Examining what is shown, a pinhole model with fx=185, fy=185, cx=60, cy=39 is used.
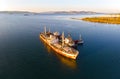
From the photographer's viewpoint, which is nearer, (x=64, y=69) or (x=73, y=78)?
(x=73, y=78)

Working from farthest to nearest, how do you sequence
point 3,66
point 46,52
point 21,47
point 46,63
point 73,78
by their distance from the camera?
point 21,47 < point 46,52 < point 46,63 < point 3,66 < point 73,78

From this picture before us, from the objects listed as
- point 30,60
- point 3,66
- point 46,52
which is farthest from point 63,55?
point 3,66

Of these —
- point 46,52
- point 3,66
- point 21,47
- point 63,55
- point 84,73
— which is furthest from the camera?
point 21,47

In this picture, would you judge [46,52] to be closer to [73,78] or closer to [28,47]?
[28,47]

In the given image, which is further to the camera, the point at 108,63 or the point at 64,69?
the point at 108,63

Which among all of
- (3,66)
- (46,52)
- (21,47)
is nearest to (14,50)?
(21,47)

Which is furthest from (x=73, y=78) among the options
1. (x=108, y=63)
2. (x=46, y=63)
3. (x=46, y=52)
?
(x=46, y=52)

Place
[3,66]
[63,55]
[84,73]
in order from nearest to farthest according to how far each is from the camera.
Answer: [84,73], [3,66], [63,55]

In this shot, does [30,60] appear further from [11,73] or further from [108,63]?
[108,63]
